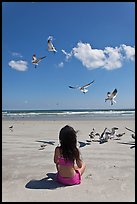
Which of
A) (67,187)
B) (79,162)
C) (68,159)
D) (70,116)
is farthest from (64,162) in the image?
(70,116)

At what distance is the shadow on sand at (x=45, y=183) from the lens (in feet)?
12.9

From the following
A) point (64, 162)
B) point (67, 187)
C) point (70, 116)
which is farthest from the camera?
point (70, 116)

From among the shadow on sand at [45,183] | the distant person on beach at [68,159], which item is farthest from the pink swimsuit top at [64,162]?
the shadow on sand at [45,183]

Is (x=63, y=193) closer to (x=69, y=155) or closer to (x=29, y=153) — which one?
(x=69, y=155)

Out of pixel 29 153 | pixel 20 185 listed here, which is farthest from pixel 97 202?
pixel 29 153

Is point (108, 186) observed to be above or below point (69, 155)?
below

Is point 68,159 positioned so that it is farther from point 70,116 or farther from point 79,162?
point 70,116

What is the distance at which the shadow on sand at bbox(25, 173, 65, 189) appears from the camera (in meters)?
3.94

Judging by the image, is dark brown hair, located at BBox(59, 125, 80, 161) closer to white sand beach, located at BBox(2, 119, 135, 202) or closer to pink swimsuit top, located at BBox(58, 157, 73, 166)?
pink swimsuit top, located at BBox(58, 157, 73, 166)

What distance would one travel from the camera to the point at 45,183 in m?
4.09

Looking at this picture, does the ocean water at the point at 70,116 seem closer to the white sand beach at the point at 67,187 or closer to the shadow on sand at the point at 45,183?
the white sand beach at the point at 67,187

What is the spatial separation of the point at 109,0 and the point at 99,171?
8.40ft

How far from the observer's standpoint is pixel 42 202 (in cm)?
341

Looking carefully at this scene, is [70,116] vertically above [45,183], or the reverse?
[70,116]
